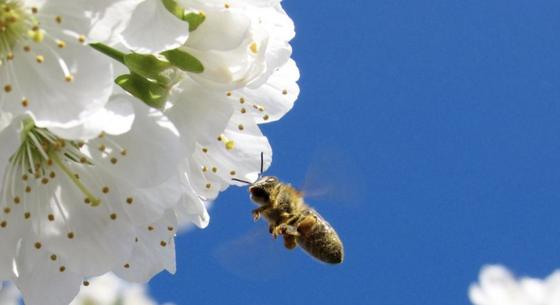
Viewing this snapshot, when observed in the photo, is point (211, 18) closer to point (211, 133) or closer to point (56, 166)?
point (211, 133)

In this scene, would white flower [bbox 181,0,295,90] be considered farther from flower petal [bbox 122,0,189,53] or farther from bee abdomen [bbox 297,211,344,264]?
bee abdomen [bbox 297,211,344,264]

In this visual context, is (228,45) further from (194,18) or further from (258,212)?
(258,212)

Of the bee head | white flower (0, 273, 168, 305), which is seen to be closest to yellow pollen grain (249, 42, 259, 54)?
the bee head

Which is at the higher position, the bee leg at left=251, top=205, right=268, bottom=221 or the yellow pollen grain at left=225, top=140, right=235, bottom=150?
the bee leg at left=251, top=205, right=268, bottom=221

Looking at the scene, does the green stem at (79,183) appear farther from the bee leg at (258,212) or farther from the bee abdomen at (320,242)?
the bee abdomen at (320,242)

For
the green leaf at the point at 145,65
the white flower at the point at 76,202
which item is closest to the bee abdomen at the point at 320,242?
the white flower at the point at 76,202

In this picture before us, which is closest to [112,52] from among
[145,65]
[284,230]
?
[145,65]

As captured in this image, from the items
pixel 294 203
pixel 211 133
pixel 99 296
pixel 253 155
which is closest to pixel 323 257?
pixel 294 203
